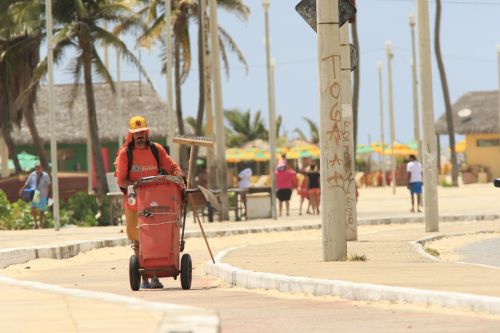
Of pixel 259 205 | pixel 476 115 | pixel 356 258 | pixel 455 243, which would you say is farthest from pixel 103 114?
pixel 356 258

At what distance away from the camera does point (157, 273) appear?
52.4 feet

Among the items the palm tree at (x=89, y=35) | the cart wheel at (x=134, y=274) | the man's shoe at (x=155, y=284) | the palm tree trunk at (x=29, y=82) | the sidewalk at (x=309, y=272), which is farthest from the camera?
the palm tree trunk at (x=29, y=82)

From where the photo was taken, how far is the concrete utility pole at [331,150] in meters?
18.5

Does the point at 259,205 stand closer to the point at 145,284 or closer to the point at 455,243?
the point at 455,243

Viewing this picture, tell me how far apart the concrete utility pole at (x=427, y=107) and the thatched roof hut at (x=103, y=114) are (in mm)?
50017

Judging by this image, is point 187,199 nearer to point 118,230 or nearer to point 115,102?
point 118,230

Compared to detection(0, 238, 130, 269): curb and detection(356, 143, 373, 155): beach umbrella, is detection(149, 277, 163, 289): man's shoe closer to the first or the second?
detection(0, 238, 130, 269): curb

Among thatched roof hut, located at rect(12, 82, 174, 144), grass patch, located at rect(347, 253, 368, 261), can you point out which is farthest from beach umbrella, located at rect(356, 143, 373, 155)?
grass patch, located at rect(347, 253, 368, 261)

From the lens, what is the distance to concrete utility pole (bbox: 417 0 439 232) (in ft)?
90.4

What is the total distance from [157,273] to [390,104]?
2924 inches

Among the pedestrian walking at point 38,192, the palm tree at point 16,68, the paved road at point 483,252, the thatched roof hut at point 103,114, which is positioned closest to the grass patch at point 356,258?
the paved road at point 483,252

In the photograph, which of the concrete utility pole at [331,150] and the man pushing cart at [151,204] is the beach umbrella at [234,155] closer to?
the concrete utility pole at [331,150]

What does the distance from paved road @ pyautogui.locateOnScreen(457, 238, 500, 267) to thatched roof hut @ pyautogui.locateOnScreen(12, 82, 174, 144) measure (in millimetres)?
52823

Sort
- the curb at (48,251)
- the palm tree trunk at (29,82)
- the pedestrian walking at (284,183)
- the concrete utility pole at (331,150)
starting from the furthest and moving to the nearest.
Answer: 1. the palm tree trunk at (29,82)
2. the pedestrian walking at (284,183)
3. the curb at (48,251)
4. the concrete utility pole at (331,150)
